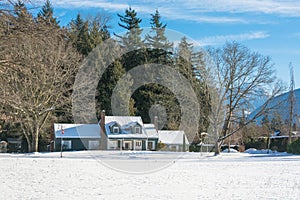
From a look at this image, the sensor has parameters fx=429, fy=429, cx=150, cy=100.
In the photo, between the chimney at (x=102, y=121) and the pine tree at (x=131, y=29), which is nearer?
the chimney at (x=102, y=121)

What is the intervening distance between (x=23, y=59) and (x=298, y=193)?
8.28 m

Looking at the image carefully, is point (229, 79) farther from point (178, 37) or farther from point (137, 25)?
point (137, 25)

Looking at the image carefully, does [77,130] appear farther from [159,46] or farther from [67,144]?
[159,46]

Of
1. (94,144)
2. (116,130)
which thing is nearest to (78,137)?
(94,144)

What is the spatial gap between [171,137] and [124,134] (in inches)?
191

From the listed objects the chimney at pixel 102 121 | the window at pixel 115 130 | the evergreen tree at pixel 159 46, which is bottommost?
the window at pixel 115 130

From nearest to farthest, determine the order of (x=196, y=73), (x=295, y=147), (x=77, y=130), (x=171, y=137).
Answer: (x=295, y=147) < (x=196, y=73) < (x=77, y=130) < (x=171, y=137)

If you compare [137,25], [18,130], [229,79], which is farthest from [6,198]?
[137,25]

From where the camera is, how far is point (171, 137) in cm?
4397

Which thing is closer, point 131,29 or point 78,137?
point 78,137

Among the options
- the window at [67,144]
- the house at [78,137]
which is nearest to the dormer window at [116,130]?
the house at [78,137]

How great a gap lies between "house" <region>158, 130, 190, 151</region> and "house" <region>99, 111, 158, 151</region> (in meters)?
0.85

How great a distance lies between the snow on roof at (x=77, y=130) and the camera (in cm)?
4141

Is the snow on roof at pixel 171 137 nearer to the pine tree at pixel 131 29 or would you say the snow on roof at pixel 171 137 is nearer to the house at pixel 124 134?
the house at pixel 124 134
